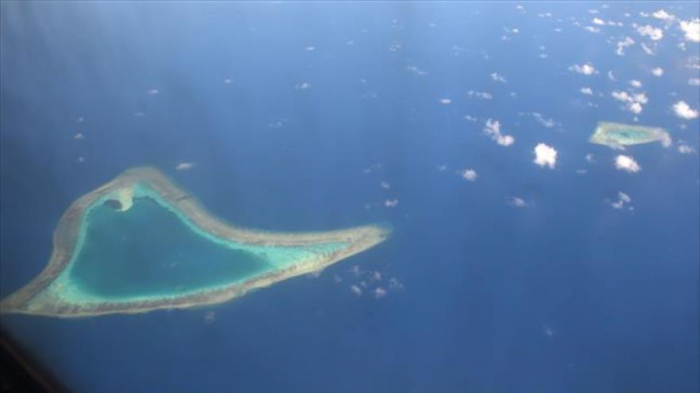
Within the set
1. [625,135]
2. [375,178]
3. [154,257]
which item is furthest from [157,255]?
[625,135]

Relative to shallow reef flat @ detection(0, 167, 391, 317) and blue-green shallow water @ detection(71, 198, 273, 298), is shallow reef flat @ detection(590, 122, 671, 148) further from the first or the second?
blue-green shallow water @ detection(71, 198, 273, 298)

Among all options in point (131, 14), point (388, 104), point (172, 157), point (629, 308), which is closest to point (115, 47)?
point (131, 14)

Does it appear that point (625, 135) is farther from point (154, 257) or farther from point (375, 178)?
point (154, 257)

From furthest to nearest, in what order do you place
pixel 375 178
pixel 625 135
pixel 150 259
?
1. pixel 625 135
2. pixel 375 178
3. pixel 150 259

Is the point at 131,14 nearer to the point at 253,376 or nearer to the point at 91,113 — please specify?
the point at 91,113

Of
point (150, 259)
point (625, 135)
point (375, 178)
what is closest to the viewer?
point (150, 259)

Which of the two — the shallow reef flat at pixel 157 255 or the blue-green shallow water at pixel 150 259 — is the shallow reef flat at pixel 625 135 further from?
the blue-green shallow water at pixel 150 259
